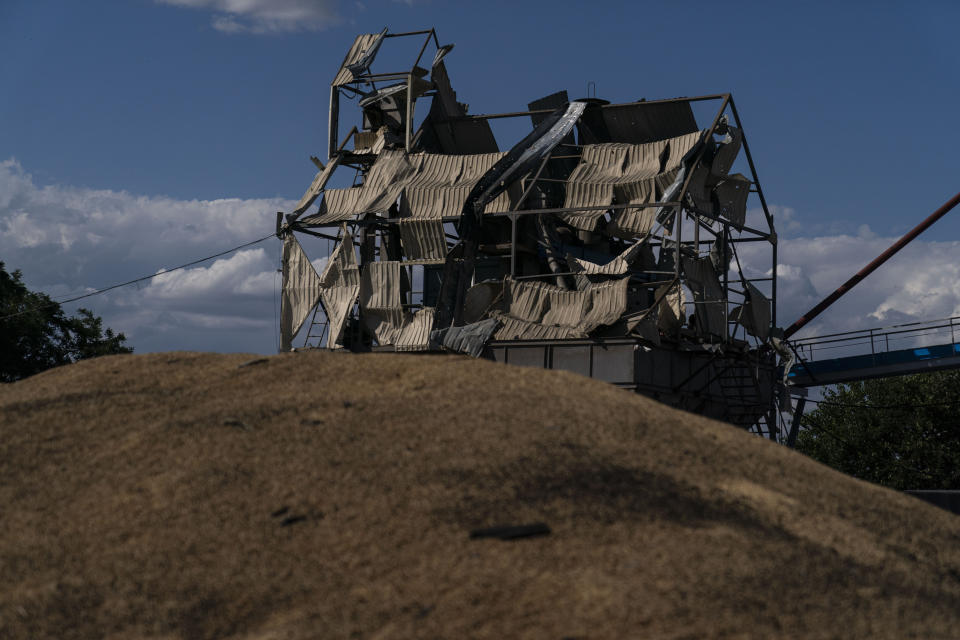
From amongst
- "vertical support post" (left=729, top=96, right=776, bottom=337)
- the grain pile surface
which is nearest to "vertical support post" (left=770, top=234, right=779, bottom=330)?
"vertical support post" (left=729, top=96, right=776, bottom=337)

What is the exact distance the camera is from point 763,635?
9062 millimetres

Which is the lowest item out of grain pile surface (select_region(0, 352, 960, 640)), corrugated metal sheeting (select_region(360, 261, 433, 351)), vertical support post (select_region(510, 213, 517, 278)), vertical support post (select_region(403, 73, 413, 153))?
grain pile surface (select_region(0, 352, 960, 640))

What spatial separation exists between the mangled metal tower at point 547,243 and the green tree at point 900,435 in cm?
1952

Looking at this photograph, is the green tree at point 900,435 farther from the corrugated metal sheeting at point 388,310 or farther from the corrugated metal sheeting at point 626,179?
the corrugated metal sheeting at point 388,310

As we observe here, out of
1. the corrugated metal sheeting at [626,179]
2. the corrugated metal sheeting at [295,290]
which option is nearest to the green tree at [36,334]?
the corrugated metal sheeting at [295,290]

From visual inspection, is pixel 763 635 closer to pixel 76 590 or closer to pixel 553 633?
pixel 553 633

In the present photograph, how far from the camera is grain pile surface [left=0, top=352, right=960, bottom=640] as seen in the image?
9578 mm

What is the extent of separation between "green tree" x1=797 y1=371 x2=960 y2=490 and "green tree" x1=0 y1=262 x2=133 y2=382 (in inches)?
1405

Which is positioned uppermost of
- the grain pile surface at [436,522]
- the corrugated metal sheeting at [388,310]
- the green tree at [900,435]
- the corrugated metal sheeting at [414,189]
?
the corrugated metal sheeting at [414,189]

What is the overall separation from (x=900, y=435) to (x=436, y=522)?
4903 centimetres

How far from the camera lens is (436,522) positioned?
429 inches

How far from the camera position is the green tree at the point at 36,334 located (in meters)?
48.0

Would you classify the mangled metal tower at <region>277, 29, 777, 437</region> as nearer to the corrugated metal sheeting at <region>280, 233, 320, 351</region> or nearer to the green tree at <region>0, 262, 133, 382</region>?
the corrugated metal sheeting at <region>280, 233, 320, 351</region>

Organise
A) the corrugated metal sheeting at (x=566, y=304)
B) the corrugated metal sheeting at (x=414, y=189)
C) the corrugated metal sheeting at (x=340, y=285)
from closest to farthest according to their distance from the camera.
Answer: the corrugated metal sheeting at (x=566, y=304), the corrugated metal sheeting at (x=414, y=189), the corrugated metal sheeting at (x=340, y=285)
